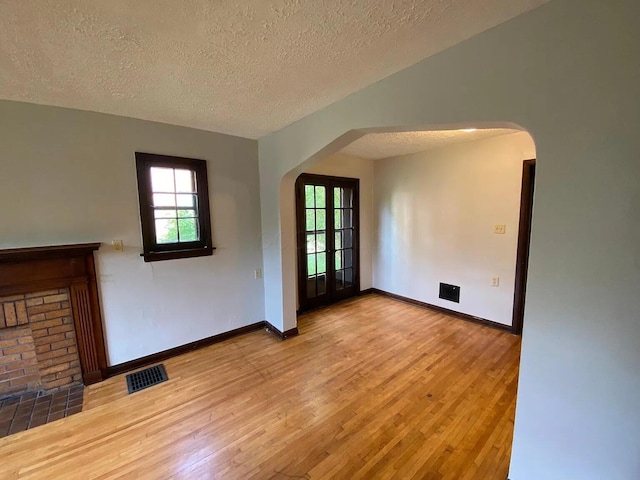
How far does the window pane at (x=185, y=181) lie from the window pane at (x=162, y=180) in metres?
0.06

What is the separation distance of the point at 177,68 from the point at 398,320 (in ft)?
11.7

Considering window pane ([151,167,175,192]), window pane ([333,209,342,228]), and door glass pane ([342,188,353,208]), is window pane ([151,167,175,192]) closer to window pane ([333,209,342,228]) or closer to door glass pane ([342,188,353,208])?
window pane ([333,209,342,228])

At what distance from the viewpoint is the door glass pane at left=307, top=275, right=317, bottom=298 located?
4004mm

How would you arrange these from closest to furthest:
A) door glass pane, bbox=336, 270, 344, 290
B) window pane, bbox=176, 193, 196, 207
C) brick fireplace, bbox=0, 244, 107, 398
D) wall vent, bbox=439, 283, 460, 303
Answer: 1. brick fireplace, bbox=0, 244, 107, 398
2. window pane, bbox=176, 193, 196, 207
3. wall vent, bbox=439, 283, 460, 303
4. door glass pane, bbox=336, 270, 344, 290

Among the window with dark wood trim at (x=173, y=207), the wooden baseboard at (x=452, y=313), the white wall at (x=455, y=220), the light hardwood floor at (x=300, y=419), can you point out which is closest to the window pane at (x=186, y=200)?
the window with dark wood trim at (x=173, y=207)

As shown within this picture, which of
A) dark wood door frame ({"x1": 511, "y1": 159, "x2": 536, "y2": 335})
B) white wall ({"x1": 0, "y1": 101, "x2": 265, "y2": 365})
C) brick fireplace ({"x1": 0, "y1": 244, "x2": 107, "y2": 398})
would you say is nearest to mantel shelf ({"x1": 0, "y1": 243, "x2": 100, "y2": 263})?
brick fireplace ({"x1": 0, "y1": 244, "x2": 107, "y2": 398})

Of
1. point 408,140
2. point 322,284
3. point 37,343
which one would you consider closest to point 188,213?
point 37,343

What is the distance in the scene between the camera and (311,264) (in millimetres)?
3992

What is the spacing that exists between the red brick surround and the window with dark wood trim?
0.79 meters

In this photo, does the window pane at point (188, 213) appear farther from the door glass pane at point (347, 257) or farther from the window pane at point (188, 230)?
the door glass pane at point (347, 257)

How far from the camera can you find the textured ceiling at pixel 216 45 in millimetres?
1174

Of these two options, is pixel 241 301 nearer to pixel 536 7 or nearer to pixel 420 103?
pixel 420 103

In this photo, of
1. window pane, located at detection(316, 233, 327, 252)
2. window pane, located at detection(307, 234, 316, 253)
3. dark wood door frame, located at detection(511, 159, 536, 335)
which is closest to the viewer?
dark wood door frame, located at detection(511, 159, 536, 335)

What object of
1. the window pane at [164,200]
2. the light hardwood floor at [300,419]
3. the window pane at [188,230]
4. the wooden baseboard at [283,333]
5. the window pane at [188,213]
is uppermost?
the window pane at [164,200]
